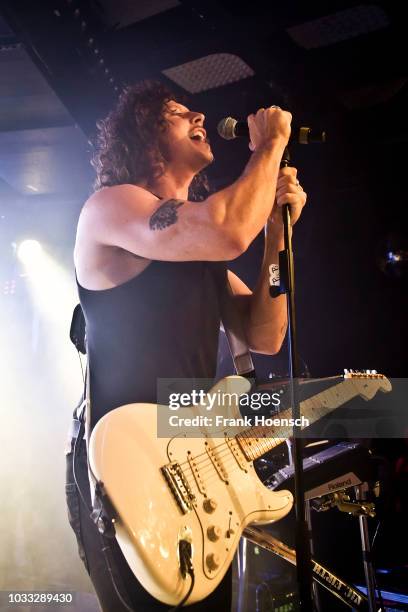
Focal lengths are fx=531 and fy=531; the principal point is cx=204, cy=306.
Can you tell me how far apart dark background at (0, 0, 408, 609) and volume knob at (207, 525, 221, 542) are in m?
2.48

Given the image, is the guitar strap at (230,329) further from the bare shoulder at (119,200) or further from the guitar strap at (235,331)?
the bare shoulder at (119,200)

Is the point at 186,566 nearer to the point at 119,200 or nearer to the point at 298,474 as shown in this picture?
the point at 298,474

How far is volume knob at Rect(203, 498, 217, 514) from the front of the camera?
1.53m

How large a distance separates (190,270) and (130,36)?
2068mm

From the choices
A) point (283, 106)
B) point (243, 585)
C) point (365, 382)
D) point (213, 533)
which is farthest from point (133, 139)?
point (243, 585)

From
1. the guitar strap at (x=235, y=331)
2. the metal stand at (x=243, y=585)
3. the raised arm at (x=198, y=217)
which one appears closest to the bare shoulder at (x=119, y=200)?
the raised arm at (x=198, y=217)

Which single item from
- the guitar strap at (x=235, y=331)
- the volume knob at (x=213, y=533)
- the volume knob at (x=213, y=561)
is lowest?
the volume knob at (x=213, y=561)

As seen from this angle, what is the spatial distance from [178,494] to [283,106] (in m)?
2.89

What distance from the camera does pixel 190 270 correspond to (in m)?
1.77

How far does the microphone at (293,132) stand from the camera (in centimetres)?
179

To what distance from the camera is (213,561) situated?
1.46 meters

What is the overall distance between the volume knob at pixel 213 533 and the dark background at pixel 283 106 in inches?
97.8

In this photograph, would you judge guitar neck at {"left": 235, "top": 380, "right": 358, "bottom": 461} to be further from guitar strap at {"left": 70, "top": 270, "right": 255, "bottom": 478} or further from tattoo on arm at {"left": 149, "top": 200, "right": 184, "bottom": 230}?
tattoo on arm at {"left": 149, "top": 200, "right": 184, "bottom": 230}

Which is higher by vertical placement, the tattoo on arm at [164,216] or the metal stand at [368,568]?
the tattoo on arm at [164,216]
